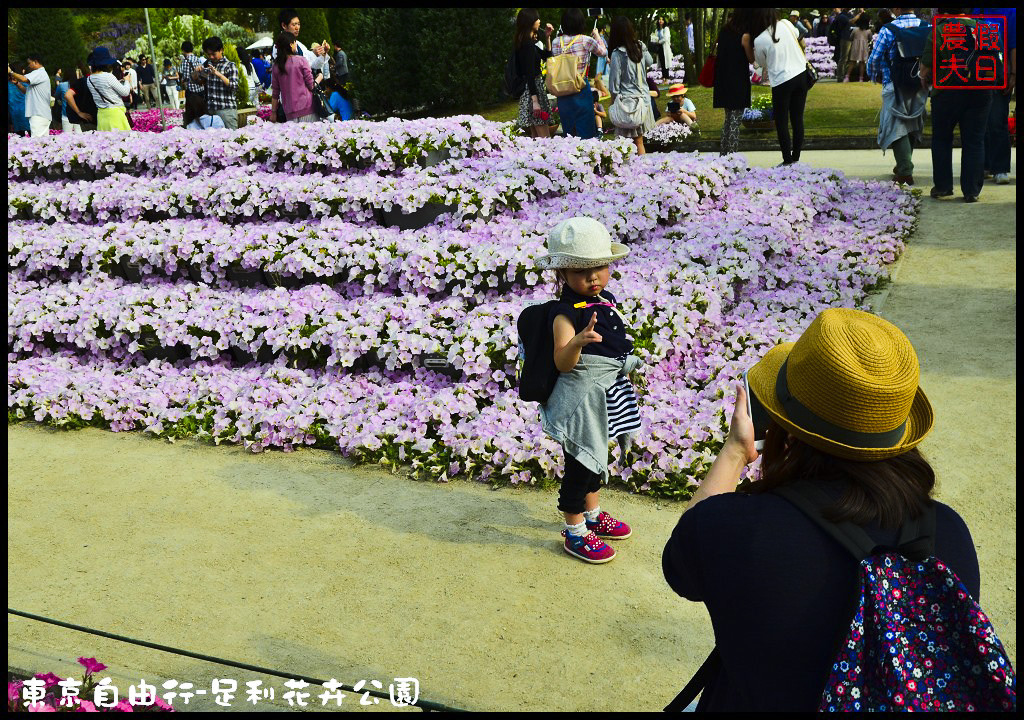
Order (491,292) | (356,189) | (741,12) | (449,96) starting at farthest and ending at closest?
(449,96) → (741,12) → (356,189) → (491,292)


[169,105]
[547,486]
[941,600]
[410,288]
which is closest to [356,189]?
[410,288]

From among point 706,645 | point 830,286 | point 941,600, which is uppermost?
point 941,600

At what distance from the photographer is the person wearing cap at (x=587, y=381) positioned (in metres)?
3.91

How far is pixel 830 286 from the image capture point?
24.4 feet

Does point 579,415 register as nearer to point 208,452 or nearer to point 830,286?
point 208,452

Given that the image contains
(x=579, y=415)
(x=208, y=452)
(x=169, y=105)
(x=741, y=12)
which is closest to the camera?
(x=579, y=415)

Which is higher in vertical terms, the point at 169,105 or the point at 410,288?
the point at 169,105

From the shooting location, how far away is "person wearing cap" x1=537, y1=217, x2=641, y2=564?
12.8ft

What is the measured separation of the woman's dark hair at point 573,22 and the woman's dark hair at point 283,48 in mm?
3218

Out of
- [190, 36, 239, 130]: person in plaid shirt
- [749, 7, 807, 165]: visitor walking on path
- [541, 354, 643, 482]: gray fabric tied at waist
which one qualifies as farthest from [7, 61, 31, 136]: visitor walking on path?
[541, 354, 643, 482]: gray fabric tied at waist

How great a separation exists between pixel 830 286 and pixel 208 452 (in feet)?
15.6

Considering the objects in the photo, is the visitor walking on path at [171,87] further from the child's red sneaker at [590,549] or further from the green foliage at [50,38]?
the child's red sneaker at [590,549]

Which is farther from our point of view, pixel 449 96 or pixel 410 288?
pixel 449 96

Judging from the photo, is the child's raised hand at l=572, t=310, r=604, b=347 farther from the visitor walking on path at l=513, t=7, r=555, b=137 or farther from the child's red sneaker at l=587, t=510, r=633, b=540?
the visitor walking on path at l=513, t=7, r=555, b=137
